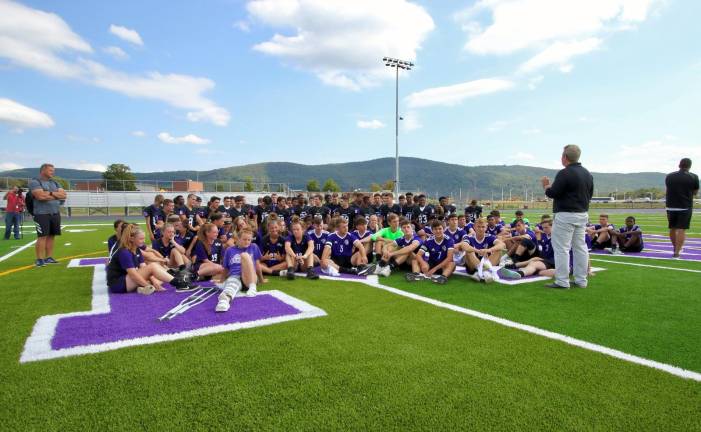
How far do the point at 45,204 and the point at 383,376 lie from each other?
8732 millimetres

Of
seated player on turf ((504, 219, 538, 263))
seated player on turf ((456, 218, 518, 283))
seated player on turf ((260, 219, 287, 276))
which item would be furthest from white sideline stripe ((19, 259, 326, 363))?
seated player on turf ((504, 219, 538, 263))

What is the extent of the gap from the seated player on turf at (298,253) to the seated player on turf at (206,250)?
1361mm

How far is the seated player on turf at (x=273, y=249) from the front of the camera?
7668mm

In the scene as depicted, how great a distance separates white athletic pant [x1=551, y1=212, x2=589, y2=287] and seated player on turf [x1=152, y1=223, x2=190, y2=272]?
671 centimetres

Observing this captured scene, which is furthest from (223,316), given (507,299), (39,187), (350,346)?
(39,187)

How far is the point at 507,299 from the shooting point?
5.46 m

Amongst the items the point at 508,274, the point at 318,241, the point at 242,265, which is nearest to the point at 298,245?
the point at 318,241

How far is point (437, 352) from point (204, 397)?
6.72 ft

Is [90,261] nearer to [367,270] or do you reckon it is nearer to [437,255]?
[367,270]

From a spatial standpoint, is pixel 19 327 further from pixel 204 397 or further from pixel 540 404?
pixel 540 404

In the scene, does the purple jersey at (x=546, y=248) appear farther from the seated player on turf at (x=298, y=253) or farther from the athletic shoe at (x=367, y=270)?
the seated player on turf at (x=298, y=253)

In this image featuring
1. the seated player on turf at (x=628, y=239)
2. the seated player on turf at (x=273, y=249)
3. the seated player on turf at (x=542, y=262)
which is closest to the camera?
the seated player on turf at (x=542, y=262)

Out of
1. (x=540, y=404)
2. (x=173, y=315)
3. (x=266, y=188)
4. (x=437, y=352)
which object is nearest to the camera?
(x=540, y=404)

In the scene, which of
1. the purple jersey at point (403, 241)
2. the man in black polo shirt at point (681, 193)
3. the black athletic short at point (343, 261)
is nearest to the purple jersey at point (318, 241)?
the black athletic short at point (343, 261)
